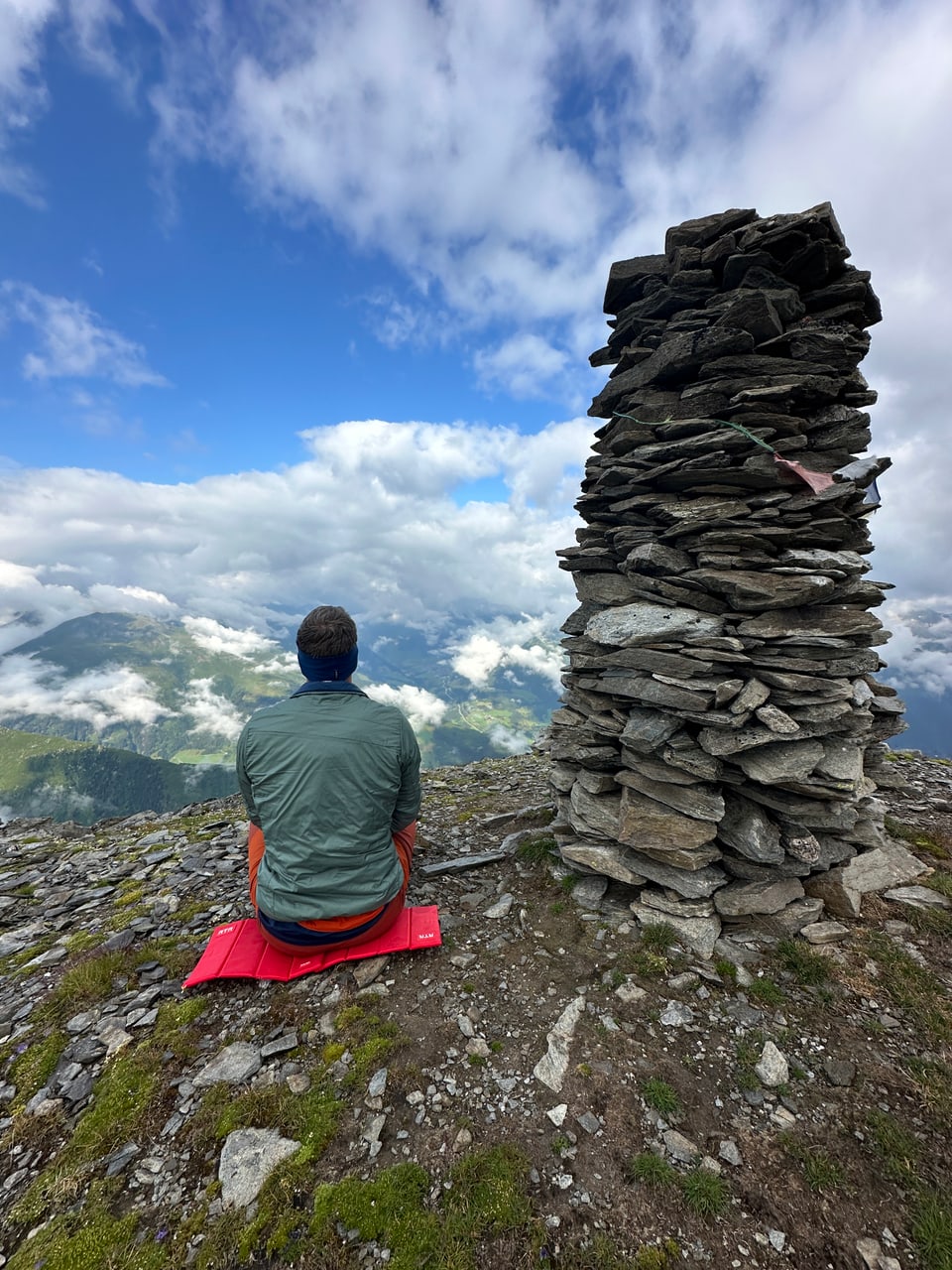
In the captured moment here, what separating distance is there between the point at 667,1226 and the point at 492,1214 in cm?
163

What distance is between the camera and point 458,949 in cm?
792

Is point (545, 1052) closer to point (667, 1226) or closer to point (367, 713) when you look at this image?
point (667, 1226)

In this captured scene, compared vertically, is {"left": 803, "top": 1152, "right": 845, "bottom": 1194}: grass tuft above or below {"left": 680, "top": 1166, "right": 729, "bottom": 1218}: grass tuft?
above

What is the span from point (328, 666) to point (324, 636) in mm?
462

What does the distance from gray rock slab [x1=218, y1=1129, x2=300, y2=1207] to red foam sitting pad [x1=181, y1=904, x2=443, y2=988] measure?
6.81 feet

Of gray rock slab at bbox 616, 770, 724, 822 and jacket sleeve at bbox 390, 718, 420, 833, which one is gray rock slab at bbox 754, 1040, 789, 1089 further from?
jacket sleeve at bbox 390, 718, 420, 833

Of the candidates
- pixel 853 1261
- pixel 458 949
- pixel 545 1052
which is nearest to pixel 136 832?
pixel 458 949

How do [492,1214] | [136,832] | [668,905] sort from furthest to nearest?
[136,832]
[668,905]
[492,1214]

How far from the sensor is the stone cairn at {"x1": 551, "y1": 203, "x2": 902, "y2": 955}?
27.0 feet

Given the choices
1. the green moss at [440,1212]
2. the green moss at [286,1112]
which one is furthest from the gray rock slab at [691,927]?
the green moss at [286,1112]

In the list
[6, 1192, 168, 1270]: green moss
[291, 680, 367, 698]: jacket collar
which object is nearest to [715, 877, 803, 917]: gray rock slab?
[291, 680, 367, 698]: jacket collar

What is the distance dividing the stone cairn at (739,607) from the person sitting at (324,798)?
4.33 meters

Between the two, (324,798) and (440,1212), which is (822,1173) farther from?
(324,798)

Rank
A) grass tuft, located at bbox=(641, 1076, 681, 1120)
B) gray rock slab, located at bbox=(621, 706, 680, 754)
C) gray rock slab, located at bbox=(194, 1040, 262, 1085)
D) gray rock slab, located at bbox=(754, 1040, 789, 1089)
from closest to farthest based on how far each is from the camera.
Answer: grass tuft, located at bbox=(641, 1076, 681, 1120) → gray rock slab, located at bbox=(754, 1040, 789, 1089) → gray rock slab, located at bbox=(194, 1040, 262, 1085) → gray rock slab, located at bbox=(621, 706, 680, 754)
